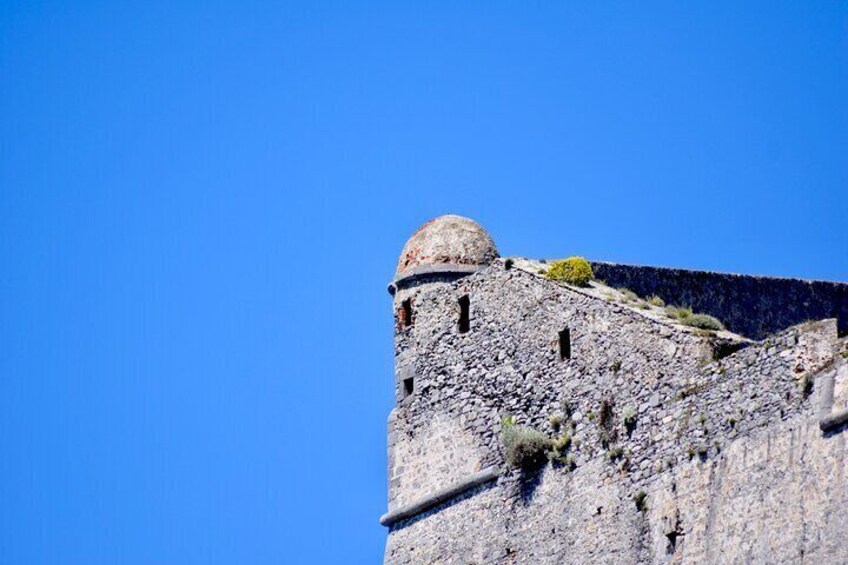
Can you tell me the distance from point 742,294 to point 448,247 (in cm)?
502

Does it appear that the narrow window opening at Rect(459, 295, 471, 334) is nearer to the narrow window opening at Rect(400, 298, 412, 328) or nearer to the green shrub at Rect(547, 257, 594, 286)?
the narrow window opening at Rect(400, 298, 412, 328)

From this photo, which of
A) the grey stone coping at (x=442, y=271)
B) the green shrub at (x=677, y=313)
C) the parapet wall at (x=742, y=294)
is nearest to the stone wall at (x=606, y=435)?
the grey stone coping at (x=442, y=271)

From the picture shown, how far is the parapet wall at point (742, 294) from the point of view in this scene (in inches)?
1767

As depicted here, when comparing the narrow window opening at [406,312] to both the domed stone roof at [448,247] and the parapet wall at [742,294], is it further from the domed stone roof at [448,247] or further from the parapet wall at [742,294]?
the parapet wall at [742,294]

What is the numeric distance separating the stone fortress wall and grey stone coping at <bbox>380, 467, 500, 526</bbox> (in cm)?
3

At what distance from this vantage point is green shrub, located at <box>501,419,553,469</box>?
42.0 metres

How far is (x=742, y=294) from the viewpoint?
46031mm

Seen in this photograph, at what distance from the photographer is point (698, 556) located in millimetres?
38000

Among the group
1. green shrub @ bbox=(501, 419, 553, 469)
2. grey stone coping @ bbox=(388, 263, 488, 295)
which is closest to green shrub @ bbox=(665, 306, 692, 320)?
green shrub @ bbox=(501, 419, 553, 469)

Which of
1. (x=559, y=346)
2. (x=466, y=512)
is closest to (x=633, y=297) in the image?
(x=559, y=346)

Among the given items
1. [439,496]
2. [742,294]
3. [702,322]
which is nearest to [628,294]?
[702,322]

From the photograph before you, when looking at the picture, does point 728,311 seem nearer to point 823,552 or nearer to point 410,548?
point 410,548

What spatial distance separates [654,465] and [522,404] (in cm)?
382

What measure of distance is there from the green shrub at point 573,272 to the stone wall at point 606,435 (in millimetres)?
324
